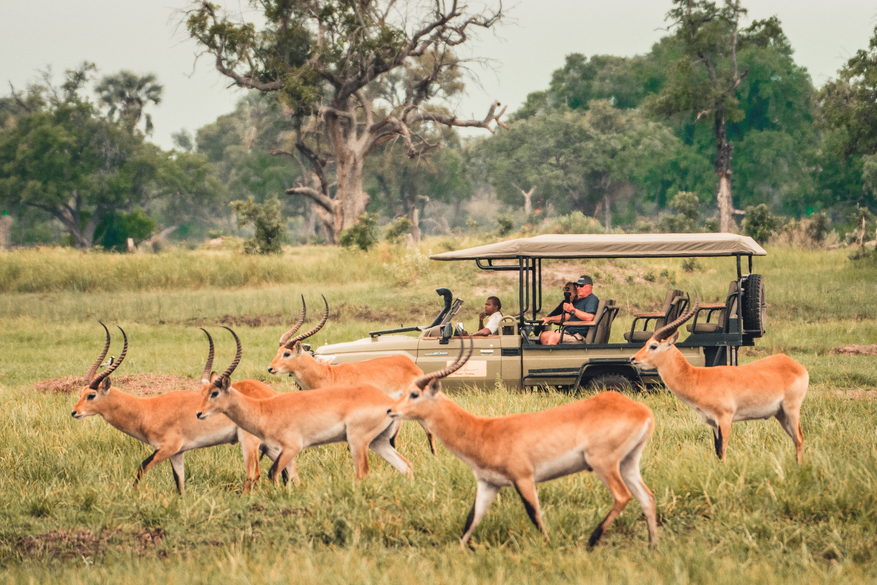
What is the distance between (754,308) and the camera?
9.53 meters

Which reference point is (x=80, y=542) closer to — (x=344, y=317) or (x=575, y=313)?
(x=575, y=313)

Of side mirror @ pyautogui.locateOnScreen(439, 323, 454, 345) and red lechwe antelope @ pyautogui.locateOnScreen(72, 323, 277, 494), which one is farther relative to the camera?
side mirror @ pyautogui.locateOnScreen(439, 323, 454, 345)

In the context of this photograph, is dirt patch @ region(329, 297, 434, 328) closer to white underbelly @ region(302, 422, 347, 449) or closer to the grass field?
the grass field

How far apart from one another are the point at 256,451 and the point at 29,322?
16258 mm

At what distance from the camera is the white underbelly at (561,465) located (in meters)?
5.14

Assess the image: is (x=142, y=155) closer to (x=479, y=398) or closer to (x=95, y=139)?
(x=95, y=139)

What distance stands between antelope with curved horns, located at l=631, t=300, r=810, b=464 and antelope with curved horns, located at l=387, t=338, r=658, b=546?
1942 millimetres

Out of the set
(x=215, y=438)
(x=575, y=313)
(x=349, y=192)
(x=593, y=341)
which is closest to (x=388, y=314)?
(x=575, y=313)

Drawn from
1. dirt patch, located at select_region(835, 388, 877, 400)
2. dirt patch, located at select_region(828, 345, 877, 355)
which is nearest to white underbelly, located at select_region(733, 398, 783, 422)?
dirt patch, located at select_region(835, 388, 877, 400)

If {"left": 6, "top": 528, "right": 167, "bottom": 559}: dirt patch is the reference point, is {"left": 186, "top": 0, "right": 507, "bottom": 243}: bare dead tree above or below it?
above

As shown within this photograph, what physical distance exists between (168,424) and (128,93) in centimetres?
5918

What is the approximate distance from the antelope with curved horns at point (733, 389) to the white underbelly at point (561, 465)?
218 cm

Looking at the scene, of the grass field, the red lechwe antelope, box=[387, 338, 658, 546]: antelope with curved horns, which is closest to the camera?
the grass field

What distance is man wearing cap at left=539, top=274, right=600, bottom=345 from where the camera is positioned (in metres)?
10.2
